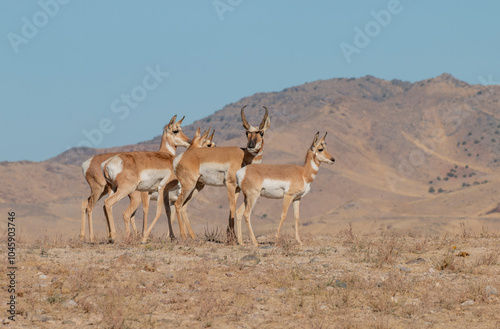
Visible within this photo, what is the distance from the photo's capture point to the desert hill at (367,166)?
207 feet

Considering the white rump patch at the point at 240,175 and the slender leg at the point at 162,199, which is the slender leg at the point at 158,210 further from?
the white rump patch at the point at 240,175

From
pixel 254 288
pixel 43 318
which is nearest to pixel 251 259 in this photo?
pixel 254 288

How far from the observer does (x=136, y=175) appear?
50.1 feet

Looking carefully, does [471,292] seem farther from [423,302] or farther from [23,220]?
[23,220]

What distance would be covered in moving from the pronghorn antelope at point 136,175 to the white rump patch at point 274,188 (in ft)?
7.94

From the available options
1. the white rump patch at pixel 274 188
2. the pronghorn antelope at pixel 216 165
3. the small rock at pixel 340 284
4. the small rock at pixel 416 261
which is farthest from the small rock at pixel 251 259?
the small rock at pixel 416 261

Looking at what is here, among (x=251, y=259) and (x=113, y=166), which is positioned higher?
(x=113, y=166)

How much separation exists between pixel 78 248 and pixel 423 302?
7.50 metres

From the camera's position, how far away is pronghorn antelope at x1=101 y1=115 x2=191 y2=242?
49.4 feet

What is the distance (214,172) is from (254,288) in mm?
5418

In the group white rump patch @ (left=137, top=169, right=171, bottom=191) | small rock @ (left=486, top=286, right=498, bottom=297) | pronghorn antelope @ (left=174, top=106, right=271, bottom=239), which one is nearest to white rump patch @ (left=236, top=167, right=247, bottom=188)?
pronghorn antelope @ (left=174, top=106, right=271, bottom=239)

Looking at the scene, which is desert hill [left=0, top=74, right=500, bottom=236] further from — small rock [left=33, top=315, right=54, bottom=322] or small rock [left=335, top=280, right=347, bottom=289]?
small rock [left=33, top=315, right=54, bottom=322]

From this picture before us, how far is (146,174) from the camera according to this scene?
1552 centimetres

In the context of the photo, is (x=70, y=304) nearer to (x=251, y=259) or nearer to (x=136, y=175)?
(x=251, y=259)
